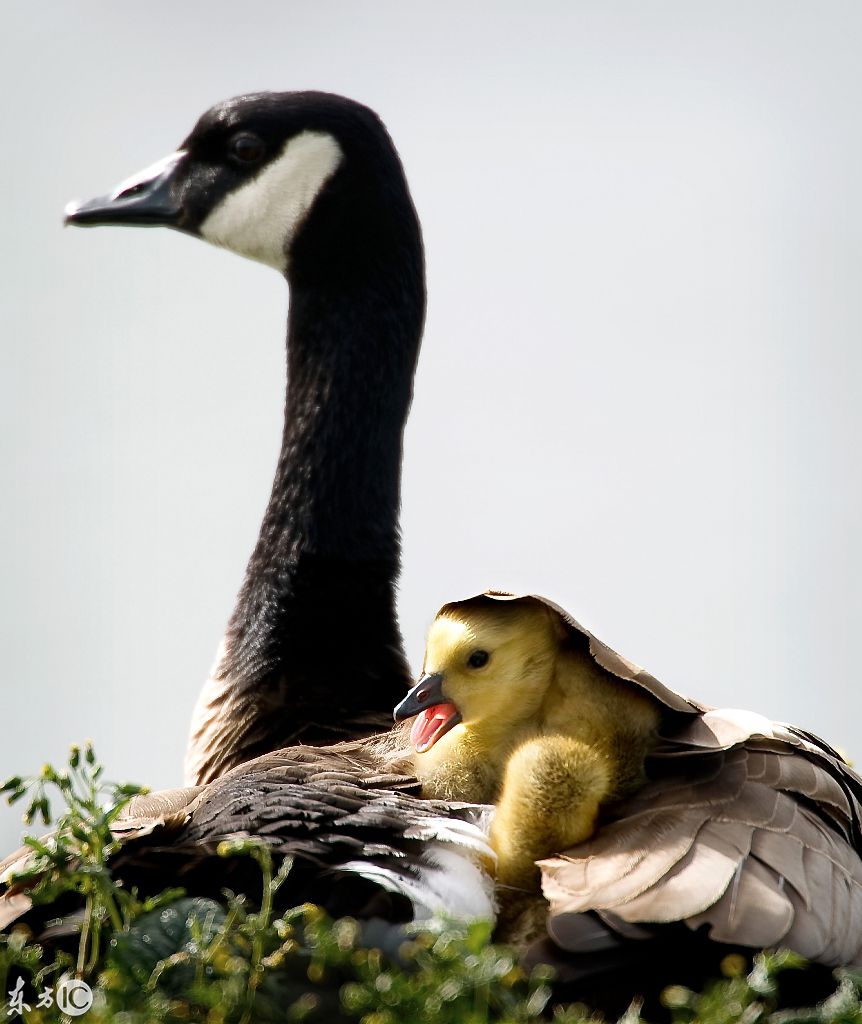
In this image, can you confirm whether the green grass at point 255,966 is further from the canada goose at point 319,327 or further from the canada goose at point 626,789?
the canada goose at point 319,327

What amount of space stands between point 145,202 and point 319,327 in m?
0.65

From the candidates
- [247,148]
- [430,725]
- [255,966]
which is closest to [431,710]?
[430,725]

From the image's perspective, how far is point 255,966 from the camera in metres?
1.63

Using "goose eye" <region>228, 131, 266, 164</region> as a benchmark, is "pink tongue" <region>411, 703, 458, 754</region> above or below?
below

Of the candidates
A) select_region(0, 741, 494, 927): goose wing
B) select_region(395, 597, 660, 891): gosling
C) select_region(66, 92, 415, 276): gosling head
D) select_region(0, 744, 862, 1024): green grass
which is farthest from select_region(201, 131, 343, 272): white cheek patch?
select_region(0, 744, 862, 1024): green grass

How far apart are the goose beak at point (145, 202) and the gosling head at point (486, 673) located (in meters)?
2.06

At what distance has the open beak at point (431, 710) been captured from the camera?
7.71ft

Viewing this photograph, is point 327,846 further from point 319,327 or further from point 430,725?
point 319,327

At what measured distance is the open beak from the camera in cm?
235

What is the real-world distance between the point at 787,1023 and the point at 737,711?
71 centimetres

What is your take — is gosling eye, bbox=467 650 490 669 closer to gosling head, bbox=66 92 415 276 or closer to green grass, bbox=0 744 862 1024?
green grass, bbox=0 744 862 1024

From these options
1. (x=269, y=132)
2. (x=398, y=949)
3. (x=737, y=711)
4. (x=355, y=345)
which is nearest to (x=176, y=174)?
(x=269, y=132)

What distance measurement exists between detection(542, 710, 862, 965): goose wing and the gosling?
47mm

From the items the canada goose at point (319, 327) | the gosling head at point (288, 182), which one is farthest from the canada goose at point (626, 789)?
the gosling head at point (288, 182)
